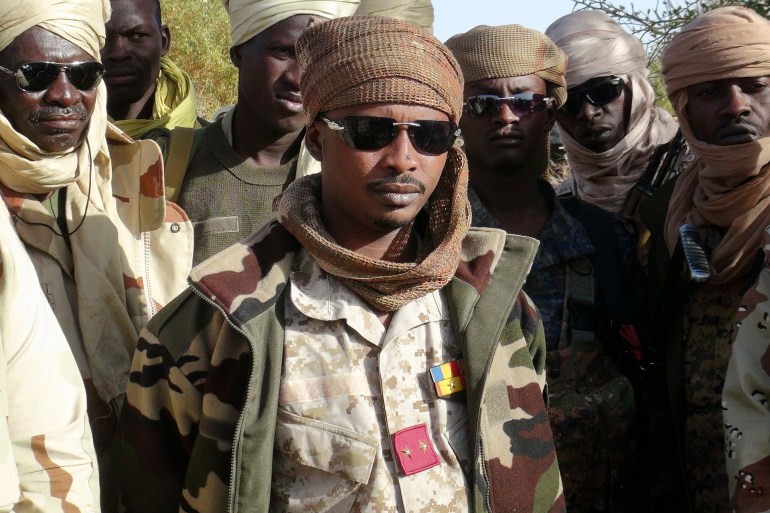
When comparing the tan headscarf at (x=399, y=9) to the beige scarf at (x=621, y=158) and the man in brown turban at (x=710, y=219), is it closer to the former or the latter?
the beige scarf at (x=621, y=158)

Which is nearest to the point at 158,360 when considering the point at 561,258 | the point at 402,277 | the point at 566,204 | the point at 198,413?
the point at 198,413

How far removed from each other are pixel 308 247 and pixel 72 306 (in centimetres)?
93

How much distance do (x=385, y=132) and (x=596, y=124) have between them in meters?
2.06

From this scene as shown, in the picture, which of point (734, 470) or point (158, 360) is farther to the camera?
point (734, 470)

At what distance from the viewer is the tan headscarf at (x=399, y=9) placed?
15.6 feet

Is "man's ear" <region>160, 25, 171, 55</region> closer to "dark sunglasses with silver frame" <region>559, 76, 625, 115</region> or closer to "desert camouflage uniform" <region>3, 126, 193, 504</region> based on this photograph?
"desert camouflage uniform" <region>3, 126, 193, 504</region>

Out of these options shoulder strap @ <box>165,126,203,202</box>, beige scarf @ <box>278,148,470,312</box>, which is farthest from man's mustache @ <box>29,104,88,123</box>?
beige scarf @ <box>278,148,470,312</box>

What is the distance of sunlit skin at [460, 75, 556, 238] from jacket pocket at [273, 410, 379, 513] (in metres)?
1.54

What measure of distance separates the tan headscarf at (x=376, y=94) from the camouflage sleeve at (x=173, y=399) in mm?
341

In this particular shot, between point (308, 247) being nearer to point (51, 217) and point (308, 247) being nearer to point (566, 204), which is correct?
point (51, 217)

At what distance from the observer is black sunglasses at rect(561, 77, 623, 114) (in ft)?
14.7

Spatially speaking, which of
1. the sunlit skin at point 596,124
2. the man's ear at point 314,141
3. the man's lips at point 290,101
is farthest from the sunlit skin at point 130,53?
the man's ear at point 314,141

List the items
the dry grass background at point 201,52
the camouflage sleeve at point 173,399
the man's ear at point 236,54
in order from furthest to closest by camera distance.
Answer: the dry grass background at point 201,52 < the man's ear at point 236,54 < the camouflage sleeve at point 173,399

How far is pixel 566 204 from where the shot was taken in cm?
394
